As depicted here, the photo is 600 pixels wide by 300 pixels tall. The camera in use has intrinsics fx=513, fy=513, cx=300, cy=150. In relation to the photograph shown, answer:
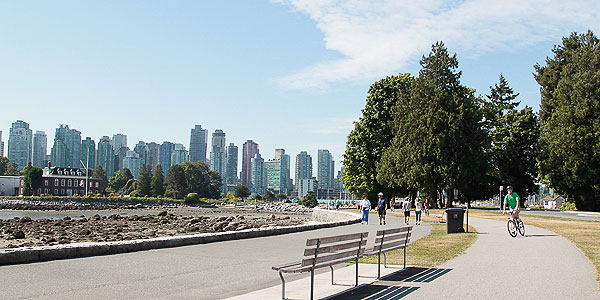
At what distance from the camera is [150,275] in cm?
991

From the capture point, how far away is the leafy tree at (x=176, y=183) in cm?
13950

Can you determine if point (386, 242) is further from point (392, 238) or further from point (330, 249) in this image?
point (330, 249)

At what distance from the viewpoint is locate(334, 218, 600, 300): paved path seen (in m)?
8.16

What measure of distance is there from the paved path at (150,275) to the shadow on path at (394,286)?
1.69m

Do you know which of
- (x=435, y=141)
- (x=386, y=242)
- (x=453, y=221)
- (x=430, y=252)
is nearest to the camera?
(x=386, y=242)

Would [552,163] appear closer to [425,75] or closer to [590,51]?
[590,51]

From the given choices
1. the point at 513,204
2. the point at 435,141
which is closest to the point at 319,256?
the point at 513,204

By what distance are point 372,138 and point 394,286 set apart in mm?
50475

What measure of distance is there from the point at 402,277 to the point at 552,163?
5415cm

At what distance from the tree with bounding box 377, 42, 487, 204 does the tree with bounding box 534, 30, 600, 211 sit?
9.27 m

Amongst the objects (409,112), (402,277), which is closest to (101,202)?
(409,112)

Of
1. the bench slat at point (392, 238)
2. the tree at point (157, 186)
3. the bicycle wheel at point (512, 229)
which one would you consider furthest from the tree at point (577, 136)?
the tree at point (157, 186)

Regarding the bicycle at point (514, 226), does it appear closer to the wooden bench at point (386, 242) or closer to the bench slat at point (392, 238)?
the wooden bench at point (386, 242)

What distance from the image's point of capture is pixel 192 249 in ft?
46.4
